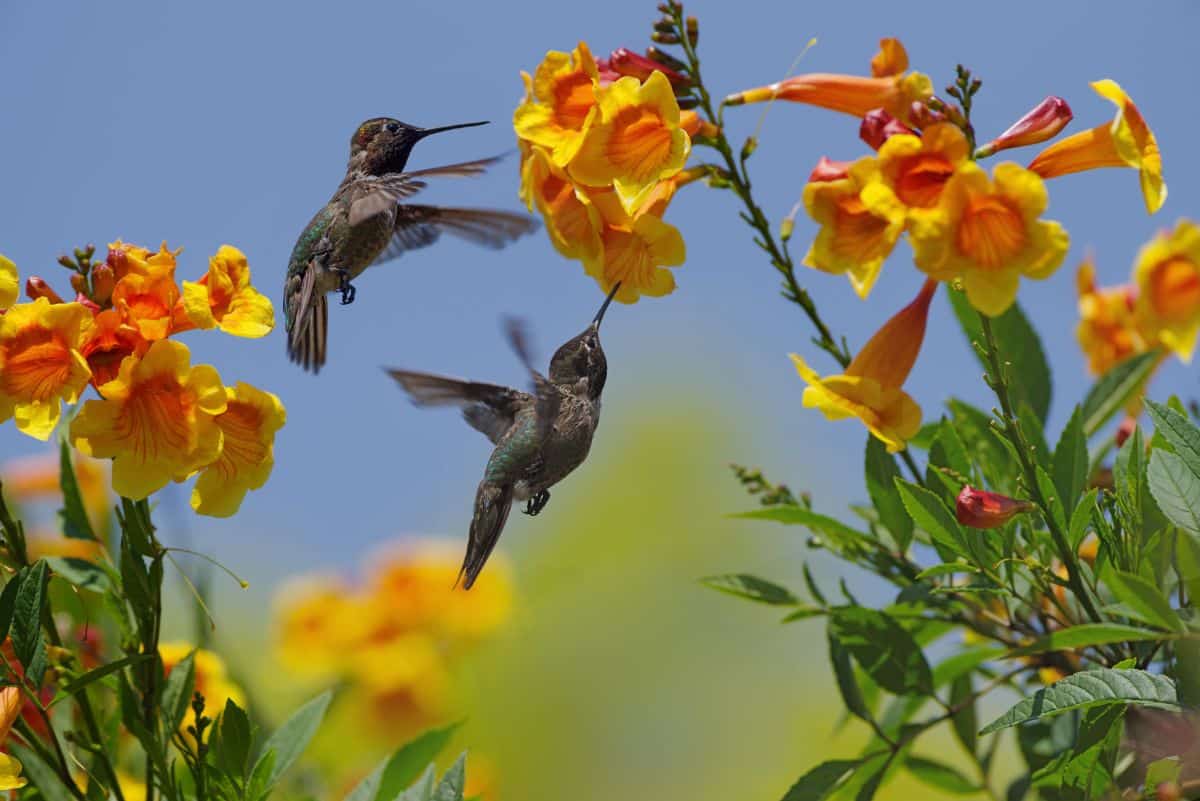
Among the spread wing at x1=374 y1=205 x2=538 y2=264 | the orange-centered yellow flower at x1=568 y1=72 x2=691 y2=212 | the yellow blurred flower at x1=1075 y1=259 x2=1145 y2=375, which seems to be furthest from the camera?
the yellow blurred flower at x1=1075 y1=259 x2=1145 y2=375

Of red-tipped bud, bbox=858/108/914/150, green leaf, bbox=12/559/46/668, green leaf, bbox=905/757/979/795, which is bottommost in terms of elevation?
green leaf, bbox=905/757/979/795

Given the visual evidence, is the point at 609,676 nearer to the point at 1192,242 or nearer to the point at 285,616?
the point at 285,616

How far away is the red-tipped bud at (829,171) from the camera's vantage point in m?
2.25

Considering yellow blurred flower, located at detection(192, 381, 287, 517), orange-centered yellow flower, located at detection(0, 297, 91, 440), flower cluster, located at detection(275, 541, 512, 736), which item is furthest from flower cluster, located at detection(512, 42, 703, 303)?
flower cluster, located at detection(275, 541, 512, 736)

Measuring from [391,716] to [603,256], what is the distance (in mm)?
4947

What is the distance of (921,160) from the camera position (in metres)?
2.14

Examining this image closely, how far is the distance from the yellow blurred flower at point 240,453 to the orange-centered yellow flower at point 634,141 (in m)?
0.80

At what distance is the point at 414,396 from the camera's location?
10.2 ft

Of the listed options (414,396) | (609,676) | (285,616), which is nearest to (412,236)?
(414,396)

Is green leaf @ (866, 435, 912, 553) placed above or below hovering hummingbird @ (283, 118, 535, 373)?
below

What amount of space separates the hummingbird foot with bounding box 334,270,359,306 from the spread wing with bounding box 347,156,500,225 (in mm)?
154

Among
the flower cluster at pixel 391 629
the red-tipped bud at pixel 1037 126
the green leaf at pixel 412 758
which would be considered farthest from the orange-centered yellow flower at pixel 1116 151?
the flower cluster at pixel 391 629

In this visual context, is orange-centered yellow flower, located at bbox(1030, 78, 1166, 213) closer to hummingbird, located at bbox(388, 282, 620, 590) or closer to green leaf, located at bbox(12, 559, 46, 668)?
hummingbird, located at bbox(388, 282, 620, 590)

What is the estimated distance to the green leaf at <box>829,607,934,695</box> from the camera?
275cm
